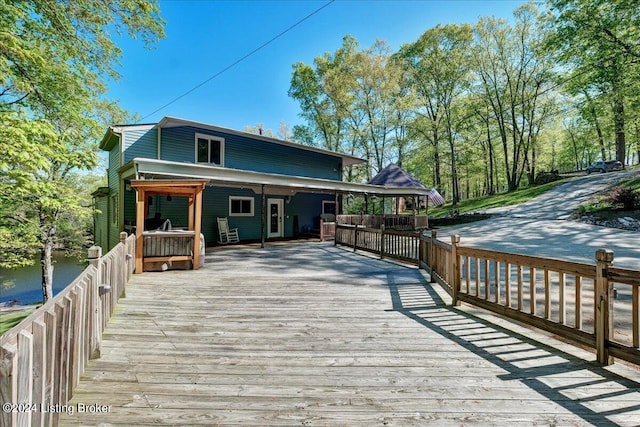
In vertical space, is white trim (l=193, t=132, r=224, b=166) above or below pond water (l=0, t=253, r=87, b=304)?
above

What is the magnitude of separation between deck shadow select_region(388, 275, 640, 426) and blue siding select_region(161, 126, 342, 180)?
11.3 metres

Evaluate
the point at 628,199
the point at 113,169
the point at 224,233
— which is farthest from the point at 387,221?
the point at 113,169

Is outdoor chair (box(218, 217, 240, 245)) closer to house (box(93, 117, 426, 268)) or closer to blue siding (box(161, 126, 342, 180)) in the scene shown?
house (box(93, 117, 426, 268))

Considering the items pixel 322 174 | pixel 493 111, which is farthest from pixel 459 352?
pixel 493 111

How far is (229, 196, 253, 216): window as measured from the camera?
14.1m

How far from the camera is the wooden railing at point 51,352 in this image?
4.26 ft

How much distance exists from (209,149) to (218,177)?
4024 millimetres

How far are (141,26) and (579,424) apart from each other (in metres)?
10.7

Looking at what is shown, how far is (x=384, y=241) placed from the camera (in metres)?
9.37

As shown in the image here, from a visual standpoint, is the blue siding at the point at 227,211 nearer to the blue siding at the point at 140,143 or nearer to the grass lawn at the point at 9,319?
the blue siding at the point at 140,143

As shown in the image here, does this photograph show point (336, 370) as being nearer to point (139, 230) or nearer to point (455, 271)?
point (455, 271)

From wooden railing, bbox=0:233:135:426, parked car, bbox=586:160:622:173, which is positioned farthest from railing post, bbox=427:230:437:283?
parked car, bbox=586:160:622:173

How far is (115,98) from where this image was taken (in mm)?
19453

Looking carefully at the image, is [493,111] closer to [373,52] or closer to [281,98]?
[373,52]
